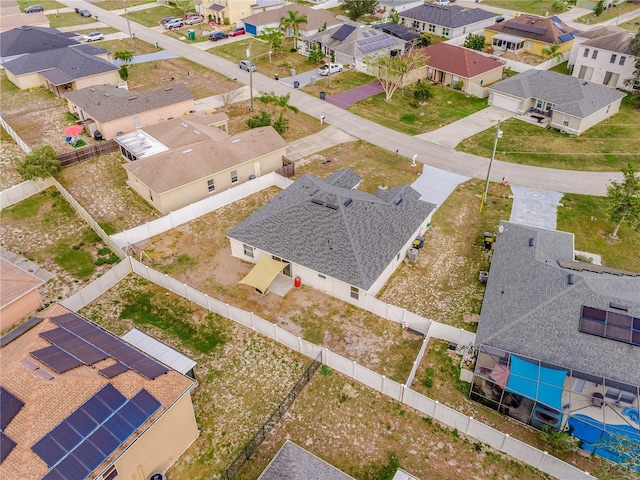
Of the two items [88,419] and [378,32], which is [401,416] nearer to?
[88,419]

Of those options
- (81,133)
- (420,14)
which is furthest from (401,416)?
(420,14)

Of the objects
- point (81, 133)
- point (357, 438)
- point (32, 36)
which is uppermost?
point (32, 36)

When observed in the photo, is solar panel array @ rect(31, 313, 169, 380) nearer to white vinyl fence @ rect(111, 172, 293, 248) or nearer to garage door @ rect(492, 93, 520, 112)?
white vinyl fence @ rect(111, 172, 293, 248)

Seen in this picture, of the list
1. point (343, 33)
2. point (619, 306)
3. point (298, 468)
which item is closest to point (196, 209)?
point (298, 468)

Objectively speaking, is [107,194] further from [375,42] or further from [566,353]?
[375,42]

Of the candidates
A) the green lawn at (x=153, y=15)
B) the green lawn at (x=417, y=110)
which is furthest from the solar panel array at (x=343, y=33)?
the green lawn at (x=153, y=15)

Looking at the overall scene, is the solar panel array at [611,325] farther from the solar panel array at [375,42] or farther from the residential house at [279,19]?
the residential house at [279,19]
